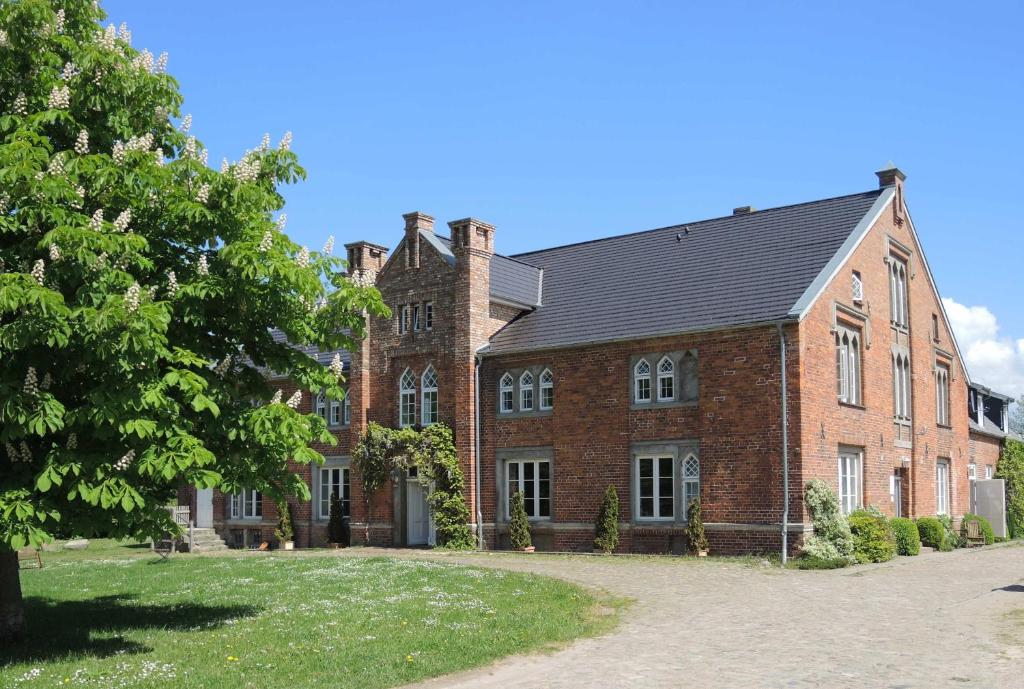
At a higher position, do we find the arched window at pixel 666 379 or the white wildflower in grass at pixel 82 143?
the white wildflower in grass at pixel 82 143

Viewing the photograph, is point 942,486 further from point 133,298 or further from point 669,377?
point 133,298

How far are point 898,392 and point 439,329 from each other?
13.8 metres

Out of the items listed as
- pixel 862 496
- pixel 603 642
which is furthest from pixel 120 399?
pixel 862 496

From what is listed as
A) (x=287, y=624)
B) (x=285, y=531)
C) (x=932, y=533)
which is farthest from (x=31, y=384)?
(x=932, y=533)

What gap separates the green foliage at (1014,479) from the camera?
122ft

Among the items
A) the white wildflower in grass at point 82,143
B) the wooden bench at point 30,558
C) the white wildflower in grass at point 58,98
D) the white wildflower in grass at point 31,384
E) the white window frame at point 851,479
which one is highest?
the white wildflower in grass at point 58,98

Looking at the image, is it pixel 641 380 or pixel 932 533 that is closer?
pixel 641 380

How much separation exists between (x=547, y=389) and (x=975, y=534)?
15149mm

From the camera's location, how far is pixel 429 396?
105 feet

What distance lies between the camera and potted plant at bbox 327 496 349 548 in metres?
33.3

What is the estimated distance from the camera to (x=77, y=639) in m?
14.7

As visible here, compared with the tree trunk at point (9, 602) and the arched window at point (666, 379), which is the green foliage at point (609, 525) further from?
the tree trunk at point (9, 602)

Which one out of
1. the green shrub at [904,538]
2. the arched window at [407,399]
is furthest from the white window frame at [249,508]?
the green shrub at [904,538]

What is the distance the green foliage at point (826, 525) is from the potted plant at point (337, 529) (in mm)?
15296
